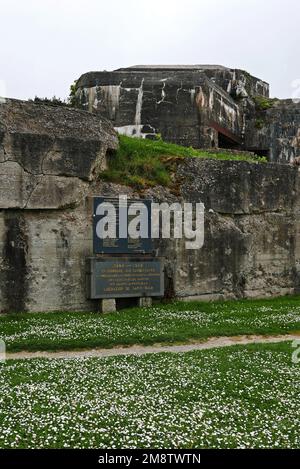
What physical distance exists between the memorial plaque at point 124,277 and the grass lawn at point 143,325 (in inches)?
19.6

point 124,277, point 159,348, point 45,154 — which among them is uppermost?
point 45,154

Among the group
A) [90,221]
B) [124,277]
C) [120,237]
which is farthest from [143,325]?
[90,221]

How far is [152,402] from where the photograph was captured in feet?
21.9

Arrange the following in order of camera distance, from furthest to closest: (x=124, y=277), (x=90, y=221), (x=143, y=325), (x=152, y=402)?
(x=90, y=221) < (x=124, y=277) < (x=143, y=325) < (x=152, y=402)

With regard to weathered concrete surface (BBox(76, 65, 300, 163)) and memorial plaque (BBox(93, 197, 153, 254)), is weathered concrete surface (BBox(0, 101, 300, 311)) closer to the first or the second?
memorial plaque (BBox(93, 197, 153, 254))

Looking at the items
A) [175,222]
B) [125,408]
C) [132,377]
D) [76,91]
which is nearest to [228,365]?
[132,377]

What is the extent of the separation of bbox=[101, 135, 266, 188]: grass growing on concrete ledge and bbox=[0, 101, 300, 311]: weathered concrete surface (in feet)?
0.96

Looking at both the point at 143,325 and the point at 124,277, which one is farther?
the point at 124,277

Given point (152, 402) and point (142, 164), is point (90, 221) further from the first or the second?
point (152, 402)

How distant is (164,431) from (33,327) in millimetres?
5837

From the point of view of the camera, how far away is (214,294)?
600 inches

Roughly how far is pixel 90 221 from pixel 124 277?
1.60 metres

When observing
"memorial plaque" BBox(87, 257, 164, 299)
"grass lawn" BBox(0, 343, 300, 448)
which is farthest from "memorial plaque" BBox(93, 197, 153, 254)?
"grass lawn" BBox(0, 343, 300, 448)

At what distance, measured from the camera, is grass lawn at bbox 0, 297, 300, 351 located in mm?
10211
